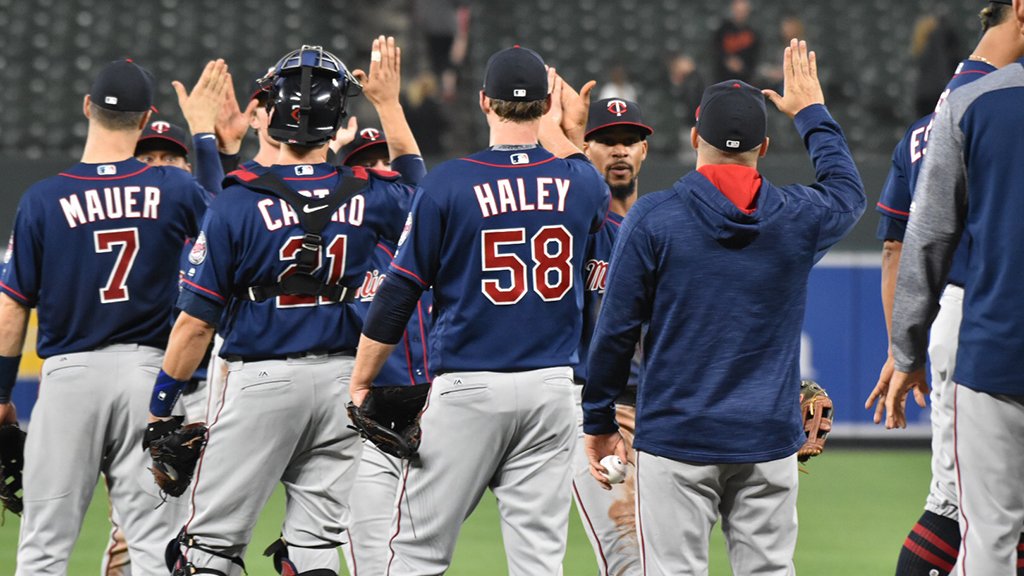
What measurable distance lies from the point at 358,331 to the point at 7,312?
59.9 inches

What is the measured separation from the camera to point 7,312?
552 centimetres

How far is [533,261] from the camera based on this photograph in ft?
15.7

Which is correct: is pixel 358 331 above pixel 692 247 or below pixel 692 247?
below

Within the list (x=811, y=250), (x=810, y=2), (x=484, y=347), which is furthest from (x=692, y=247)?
(x=810, y=2)

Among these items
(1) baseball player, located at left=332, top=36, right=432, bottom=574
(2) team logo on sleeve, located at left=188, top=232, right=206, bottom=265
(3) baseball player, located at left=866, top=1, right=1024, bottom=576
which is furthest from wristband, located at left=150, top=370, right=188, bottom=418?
(3) baseball player, located at left=866, top=1, right=1024, bottom=576

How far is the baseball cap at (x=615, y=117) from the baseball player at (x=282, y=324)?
52.7 inches

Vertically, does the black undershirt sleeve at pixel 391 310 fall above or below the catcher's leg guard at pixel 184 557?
above

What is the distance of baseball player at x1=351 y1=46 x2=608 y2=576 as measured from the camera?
4.71 metres

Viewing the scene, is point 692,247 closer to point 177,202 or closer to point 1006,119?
point 1006,119

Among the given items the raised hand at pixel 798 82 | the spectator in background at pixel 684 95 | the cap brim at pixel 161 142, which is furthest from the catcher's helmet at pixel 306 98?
the spectator in background at pixel 684 95

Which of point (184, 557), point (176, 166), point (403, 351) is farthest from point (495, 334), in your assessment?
point (176, 166)

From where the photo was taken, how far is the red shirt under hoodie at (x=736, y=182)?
4.28 metres

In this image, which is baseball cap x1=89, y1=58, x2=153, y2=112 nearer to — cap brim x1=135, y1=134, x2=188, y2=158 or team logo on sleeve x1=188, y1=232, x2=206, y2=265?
team logo on sleeve x1=188, y1=232, x2=206, y2=265

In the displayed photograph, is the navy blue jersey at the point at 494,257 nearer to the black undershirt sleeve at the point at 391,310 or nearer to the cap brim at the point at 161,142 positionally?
the black undershirt sleeve at the point at 391,310
